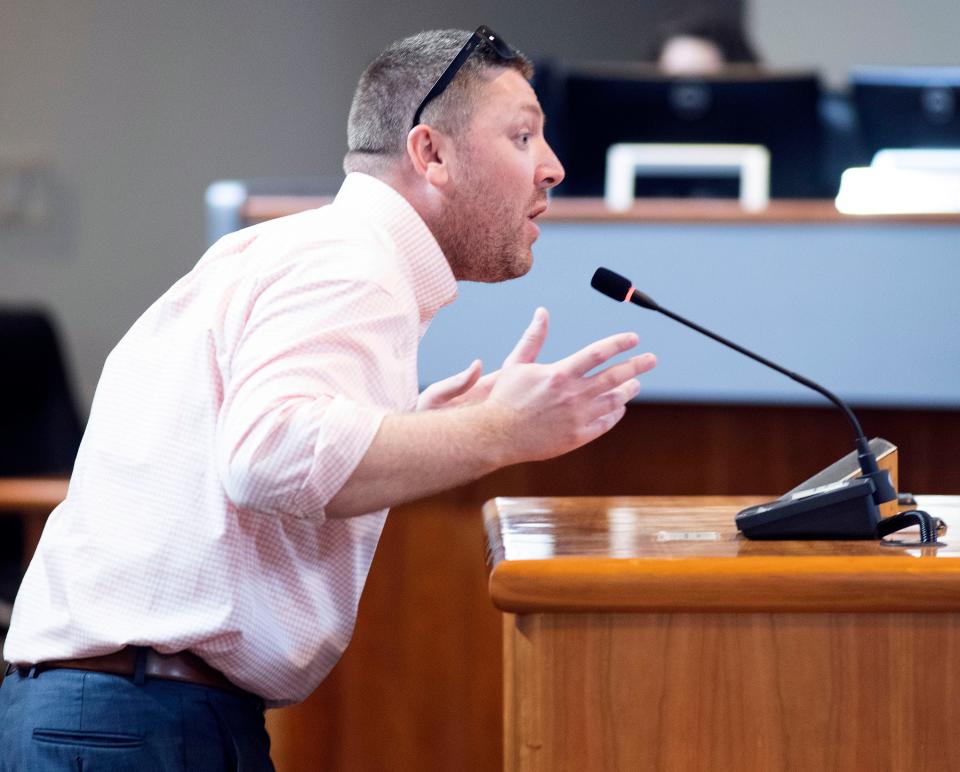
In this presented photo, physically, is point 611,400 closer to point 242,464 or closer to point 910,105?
point 242,464

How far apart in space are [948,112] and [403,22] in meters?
2.65

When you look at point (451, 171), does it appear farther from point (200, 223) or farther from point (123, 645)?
point (200, 223)

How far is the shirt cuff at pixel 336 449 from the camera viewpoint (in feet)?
3.26

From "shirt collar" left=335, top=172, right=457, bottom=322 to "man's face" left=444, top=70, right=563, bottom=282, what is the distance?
0.06 metres

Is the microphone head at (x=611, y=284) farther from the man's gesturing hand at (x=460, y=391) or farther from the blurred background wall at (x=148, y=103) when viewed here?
the blurred background wall at (x=148, y=103)

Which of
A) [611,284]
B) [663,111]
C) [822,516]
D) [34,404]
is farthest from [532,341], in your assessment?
[34,404]

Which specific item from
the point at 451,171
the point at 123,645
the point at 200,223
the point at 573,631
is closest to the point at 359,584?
the point at 123,645

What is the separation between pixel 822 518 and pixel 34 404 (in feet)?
8.50

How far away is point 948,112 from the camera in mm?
2717

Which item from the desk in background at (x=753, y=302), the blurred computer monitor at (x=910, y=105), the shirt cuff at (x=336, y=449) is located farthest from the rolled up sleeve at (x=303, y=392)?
the blurred computer monitor at (x=910, y=105)

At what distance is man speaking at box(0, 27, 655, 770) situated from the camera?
1.03 metres

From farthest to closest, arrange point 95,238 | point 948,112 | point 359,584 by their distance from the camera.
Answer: point 95,238, point 948,112, point 359,584

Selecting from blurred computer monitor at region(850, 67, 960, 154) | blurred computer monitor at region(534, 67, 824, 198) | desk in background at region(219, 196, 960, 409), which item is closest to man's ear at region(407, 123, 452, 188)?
desk in background at region(219, 196, 960, 409)

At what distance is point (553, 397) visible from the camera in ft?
3.54
